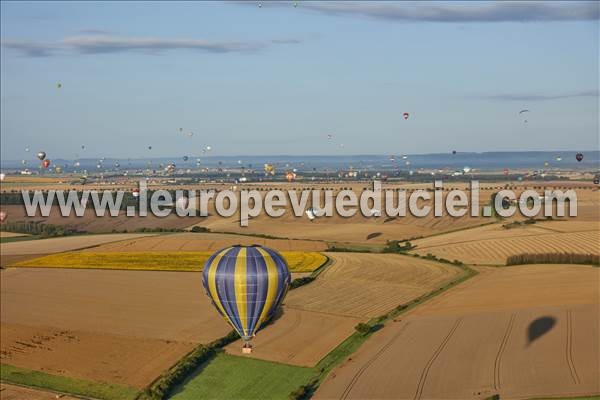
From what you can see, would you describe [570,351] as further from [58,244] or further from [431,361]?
[58,244]

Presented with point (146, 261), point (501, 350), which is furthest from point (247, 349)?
point (146, 261)

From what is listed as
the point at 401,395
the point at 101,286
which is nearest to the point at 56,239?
the point at 101,286

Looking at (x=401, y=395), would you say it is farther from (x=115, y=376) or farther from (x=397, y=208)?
(x=397, y=208)

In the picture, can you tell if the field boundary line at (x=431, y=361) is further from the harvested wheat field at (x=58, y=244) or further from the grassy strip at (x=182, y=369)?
the harvested wheat field at (x=58, y=244)

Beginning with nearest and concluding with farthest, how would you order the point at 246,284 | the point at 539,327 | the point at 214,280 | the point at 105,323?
the point at 246,284, the point at 214,280, the point at 539,327, the point at 105,323

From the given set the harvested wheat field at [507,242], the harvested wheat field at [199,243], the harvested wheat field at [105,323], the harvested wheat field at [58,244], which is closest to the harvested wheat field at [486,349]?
the harvested wheat field at [105,323]
